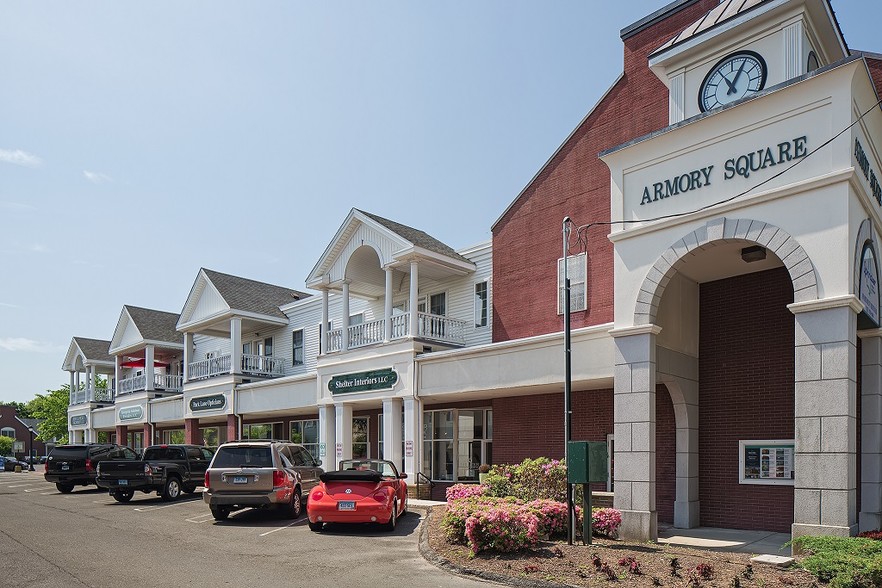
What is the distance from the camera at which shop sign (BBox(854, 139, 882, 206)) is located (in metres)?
12.5

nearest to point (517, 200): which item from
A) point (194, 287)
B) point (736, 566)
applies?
point (736, 566)

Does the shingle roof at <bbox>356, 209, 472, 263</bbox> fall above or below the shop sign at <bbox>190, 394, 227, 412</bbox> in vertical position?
above

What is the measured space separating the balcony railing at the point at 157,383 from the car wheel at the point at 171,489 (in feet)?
56.5

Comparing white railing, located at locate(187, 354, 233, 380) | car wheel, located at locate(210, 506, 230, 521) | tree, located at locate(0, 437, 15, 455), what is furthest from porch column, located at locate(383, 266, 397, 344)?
tree, located at locate(0, 437, 15, 455)

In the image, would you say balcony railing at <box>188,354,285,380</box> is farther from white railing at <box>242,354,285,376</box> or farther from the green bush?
the green bush

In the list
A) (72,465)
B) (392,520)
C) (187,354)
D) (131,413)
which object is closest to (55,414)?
(131,413)

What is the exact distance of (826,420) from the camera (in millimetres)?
11508

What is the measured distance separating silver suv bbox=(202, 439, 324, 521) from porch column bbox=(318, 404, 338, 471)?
7.16 metres

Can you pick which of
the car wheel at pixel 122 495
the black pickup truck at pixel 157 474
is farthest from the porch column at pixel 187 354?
the car wheel at pixel 122 495

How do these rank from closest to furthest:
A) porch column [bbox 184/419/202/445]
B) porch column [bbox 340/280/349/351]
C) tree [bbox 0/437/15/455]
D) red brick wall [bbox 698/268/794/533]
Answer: red brick wall [bbox 698/268/794/533], porch column [bbox 340/280/349/351], porch column [bbox 184/419/202/445], tree [bbox 0/437/15/455]

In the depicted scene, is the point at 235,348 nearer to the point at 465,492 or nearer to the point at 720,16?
the point at 465,492

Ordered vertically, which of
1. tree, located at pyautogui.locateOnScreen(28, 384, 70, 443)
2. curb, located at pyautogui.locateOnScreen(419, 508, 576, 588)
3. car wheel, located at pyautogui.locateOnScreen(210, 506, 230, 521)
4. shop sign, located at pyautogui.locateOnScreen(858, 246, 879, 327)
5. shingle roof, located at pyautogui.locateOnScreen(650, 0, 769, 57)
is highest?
shingle roof, located at pyautogui.locateOnScreen(650, 0, 769, 57)

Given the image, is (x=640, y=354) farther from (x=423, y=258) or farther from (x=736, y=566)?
(x=423, y=258)

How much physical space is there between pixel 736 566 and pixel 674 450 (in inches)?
243
